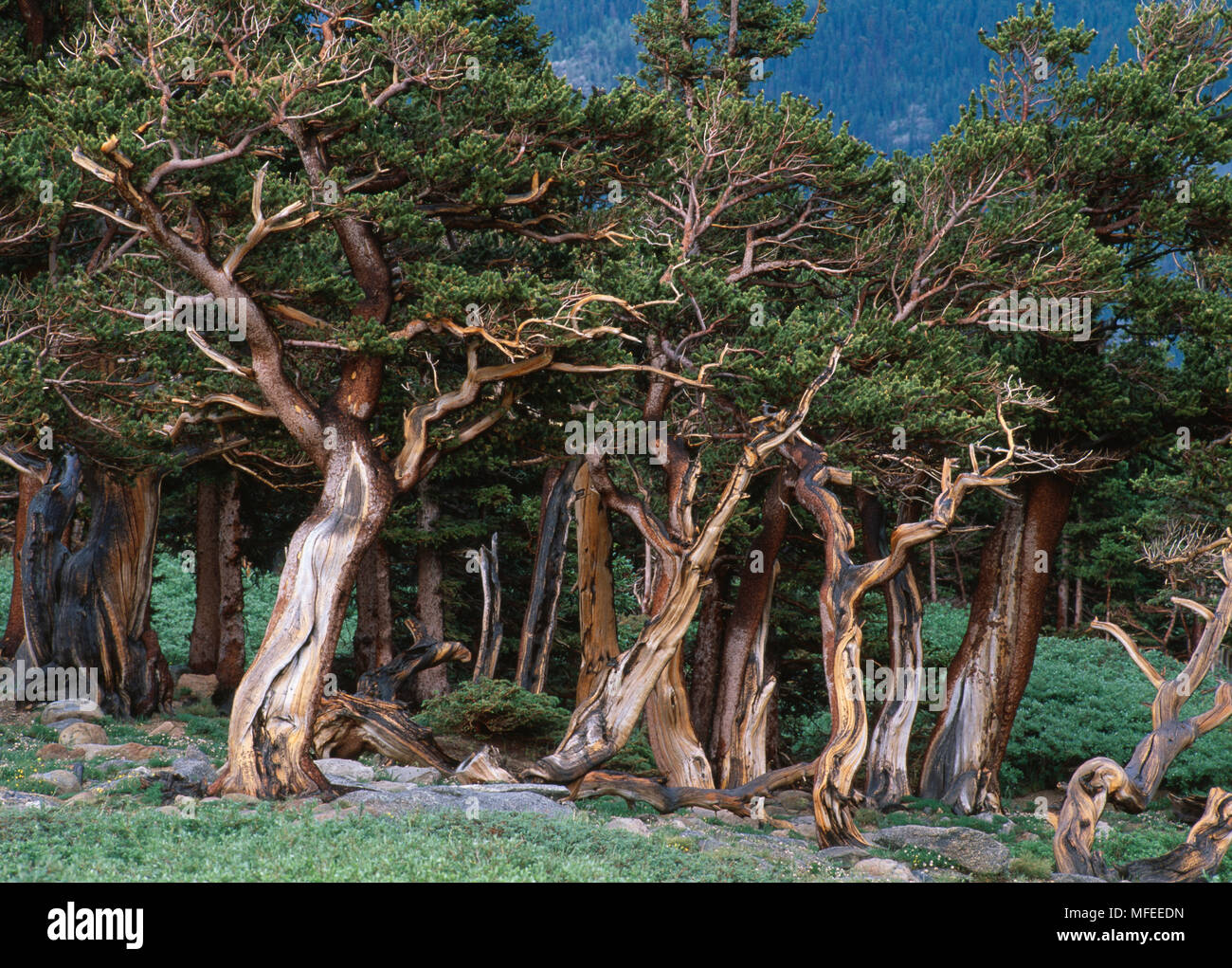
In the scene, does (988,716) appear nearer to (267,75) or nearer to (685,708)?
(685,708)

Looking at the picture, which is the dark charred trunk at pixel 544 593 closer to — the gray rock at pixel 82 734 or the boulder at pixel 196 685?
the boulder at pixel 196 685

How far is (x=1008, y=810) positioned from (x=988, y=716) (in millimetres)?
2232

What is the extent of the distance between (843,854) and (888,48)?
17137cm

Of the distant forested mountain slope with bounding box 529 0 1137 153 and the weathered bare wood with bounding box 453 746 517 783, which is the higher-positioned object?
the distant forested mountain slope with bounding box 529 0 1137 153

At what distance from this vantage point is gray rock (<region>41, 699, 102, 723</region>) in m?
17.1

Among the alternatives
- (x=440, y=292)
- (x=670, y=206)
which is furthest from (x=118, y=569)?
(x=670, y=206)

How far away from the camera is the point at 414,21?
12.1 metres

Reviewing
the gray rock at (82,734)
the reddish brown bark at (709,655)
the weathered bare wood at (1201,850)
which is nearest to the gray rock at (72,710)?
the gray rock at (82,734)

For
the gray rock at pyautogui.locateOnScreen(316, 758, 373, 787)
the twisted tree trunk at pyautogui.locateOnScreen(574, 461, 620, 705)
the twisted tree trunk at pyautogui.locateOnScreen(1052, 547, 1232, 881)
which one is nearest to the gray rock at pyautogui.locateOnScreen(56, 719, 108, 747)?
the gray rock at pyautogui.locateOnScreen(316, 758, 373, 787)

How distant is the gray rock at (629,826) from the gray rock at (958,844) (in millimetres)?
3499

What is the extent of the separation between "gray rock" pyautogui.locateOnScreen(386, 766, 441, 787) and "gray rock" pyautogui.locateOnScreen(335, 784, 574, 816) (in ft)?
4.13

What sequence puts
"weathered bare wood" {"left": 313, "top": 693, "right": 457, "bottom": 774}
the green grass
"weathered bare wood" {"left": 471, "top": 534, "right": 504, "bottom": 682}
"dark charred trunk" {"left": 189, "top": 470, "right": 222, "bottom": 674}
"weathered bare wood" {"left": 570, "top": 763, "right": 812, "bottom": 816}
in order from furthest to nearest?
"dark charred trunk" {"left": 189, "top": 470, "right": 222, "bottom": 674}
"weathered bare wood" {"left": 471, "top": 534, "right": 504, "bottom": 682}
"weathered bare wood" {"left": 313, "top": 693, "right": 457, "bottom": 774}
"weathered bare wood" {"left": 570, "top": 763, "right": 812, "bottom": 816}
the green grass

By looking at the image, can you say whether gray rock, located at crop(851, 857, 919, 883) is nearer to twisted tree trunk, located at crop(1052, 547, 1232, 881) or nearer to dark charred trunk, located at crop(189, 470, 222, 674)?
twisted tree trunk, located at crop(1052, 547, 1232, 881)

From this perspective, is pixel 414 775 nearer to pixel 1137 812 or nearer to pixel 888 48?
pixel 1137 812
